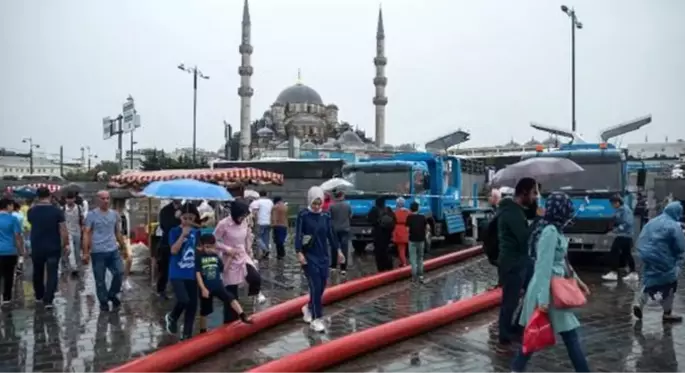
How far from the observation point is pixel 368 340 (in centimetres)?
695

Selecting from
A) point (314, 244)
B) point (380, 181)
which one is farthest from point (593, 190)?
point (314, 244)

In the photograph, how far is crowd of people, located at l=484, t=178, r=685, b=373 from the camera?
208 inches

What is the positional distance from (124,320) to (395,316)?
3.64 meters

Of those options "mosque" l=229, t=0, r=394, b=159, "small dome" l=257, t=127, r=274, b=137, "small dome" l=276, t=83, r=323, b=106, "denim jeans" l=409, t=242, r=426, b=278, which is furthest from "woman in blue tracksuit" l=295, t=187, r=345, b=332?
"small dome" l=276, t=83, r=323, b=106

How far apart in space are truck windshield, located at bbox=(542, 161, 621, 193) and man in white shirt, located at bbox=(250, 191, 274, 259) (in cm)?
643

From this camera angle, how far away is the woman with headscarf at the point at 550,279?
5.23 m

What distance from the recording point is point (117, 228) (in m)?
9.35

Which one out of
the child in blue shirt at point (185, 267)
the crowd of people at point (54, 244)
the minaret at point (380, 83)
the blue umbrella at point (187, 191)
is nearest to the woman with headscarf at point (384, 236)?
the blue umbrella at point (187, 191)

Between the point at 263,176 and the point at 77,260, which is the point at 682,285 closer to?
the point at 263,176

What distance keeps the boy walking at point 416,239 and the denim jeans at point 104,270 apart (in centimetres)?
477

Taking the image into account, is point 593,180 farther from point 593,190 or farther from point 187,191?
point 187,191

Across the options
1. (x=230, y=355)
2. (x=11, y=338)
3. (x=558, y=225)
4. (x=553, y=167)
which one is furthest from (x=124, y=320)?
(x=553, y=167)

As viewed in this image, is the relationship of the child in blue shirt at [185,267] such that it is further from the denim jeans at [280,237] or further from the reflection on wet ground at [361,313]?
the denim jeans at [280,237]

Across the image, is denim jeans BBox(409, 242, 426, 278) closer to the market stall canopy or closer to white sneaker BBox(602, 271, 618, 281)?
white sneaker BBox(602, 271, 618, 281)
